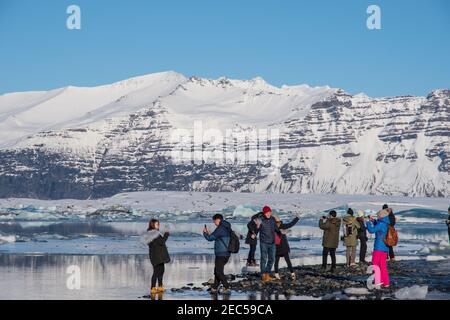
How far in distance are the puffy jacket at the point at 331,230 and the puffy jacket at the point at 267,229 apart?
93.8 inches

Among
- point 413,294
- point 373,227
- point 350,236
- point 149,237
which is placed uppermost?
point 373,227

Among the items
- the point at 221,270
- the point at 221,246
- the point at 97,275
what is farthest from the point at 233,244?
the point at 97,275

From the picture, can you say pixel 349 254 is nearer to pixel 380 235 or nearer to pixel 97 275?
pixel 380 235

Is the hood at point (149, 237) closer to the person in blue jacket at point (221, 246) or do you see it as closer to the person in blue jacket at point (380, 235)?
the person in blue jacket at point (221, 246)

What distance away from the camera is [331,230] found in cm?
2591

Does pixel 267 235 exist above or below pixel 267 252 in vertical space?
above

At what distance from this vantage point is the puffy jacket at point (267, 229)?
2359 centimetres

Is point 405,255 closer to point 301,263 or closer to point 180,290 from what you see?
point 301,263

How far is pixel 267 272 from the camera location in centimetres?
2391

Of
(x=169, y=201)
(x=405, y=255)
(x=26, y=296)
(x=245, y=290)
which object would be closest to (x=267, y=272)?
(x=245, y=290)

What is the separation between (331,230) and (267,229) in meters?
2.97

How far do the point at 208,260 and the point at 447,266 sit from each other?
8.75m

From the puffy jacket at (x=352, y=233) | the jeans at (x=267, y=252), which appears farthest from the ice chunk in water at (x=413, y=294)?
the puffy jacket at (x=352, y=233)
